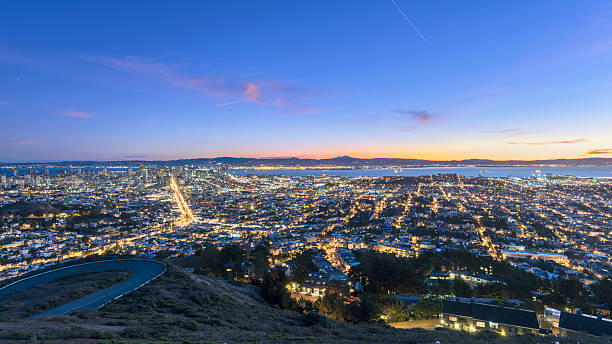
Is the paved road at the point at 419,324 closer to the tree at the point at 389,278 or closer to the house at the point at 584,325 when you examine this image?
the tree at the point at 389,278

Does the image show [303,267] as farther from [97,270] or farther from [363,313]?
[97,270]

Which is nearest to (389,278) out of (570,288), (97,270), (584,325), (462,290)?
(462,290)

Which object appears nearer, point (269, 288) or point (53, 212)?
point (269, 288)

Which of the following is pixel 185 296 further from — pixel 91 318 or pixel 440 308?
pixel 440 308

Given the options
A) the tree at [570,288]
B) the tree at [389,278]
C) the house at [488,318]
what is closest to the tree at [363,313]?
the house at [488,318]

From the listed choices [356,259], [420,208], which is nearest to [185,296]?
[356,259]
